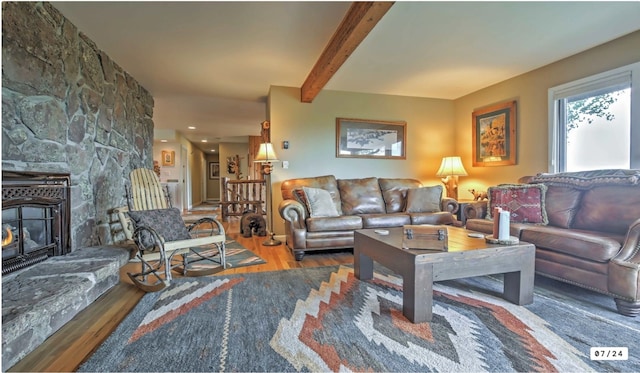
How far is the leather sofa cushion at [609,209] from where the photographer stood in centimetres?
233

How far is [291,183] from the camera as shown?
4109mm

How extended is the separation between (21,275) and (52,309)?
53cm

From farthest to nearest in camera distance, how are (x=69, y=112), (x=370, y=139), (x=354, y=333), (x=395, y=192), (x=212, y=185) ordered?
(x=212, y=185)
(x=370, y=139)
(x=395, y=192)
(x=69, y=112)
(x=354, y=333)

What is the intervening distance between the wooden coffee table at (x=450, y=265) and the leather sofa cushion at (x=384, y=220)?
130 centimetres

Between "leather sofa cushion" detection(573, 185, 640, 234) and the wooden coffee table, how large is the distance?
1017 mm

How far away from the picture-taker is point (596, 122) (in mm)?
3238

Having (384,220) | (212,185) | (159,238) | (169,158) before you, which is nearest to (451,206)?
(384,220)

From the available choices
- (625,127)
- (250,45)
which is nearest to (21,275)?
(250,45)

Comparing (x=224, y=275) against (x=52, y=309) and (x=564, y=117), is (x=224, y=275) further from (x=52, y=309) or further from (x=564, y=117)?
(x=564, y=117)

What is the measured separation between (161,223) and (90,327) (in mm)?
1140

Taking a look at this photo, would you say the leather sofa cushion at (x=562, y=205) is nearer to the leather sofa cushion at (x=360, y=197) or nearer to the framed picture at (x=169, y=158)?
the leather sofa cushion at (x=360, y=197)

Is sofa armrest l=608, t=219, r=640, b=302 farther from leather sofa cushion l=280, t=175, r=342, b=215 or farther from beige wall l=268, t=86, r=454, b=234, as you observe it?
beige wall l=268, t=86, r=454, b=234

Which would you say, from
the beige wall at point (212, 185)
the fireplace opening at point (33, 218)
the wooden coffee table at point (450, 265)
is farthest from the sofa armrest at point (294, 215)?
the beige wall at point (212, 185)

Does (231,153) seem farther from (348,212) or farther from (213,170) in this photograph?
(348,212)
